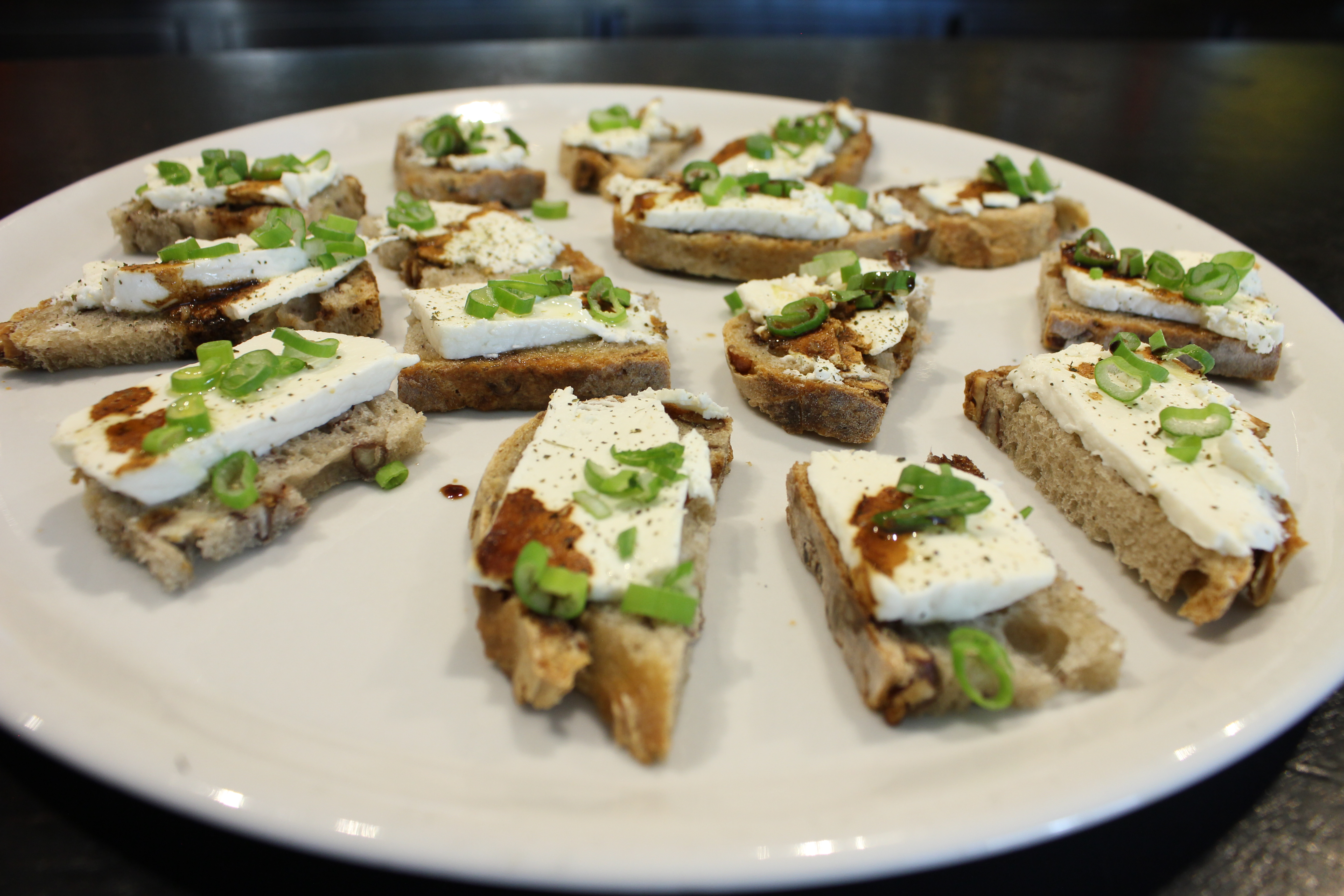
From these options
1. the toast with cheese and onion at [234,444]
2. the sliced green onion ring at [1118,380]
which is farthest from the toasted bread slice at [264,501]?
the sliced green onion ring at [1118,380]

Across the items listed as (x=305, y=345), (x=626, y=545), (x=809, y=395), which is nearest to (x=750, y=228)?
(x=809, y=395)

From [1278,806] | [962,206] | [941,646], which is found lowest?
[1278,806]

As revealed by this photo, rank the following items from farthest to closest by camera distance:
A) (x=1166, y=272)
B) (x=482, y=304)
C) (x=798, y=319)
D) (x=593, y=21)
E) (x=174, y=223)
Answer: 1. (x=593, y=21)
2. (x=174, y=223)
3. (x=1166, y=272)
4. (x=798, y=319)
5. (x=482, y=304)

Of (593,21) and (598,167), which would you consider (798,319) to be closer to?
(598,167)

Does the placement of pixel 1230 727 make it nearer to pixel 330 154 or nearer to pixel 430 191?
pixel 430 191

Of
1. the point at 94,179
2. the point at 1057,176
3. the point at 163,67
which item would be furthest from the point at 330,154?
the point at 1057,176

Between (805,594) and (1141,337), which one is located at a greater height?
(1141,337)

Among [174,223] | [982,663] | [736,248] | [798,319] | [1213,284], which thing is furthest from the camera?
[736,248]
